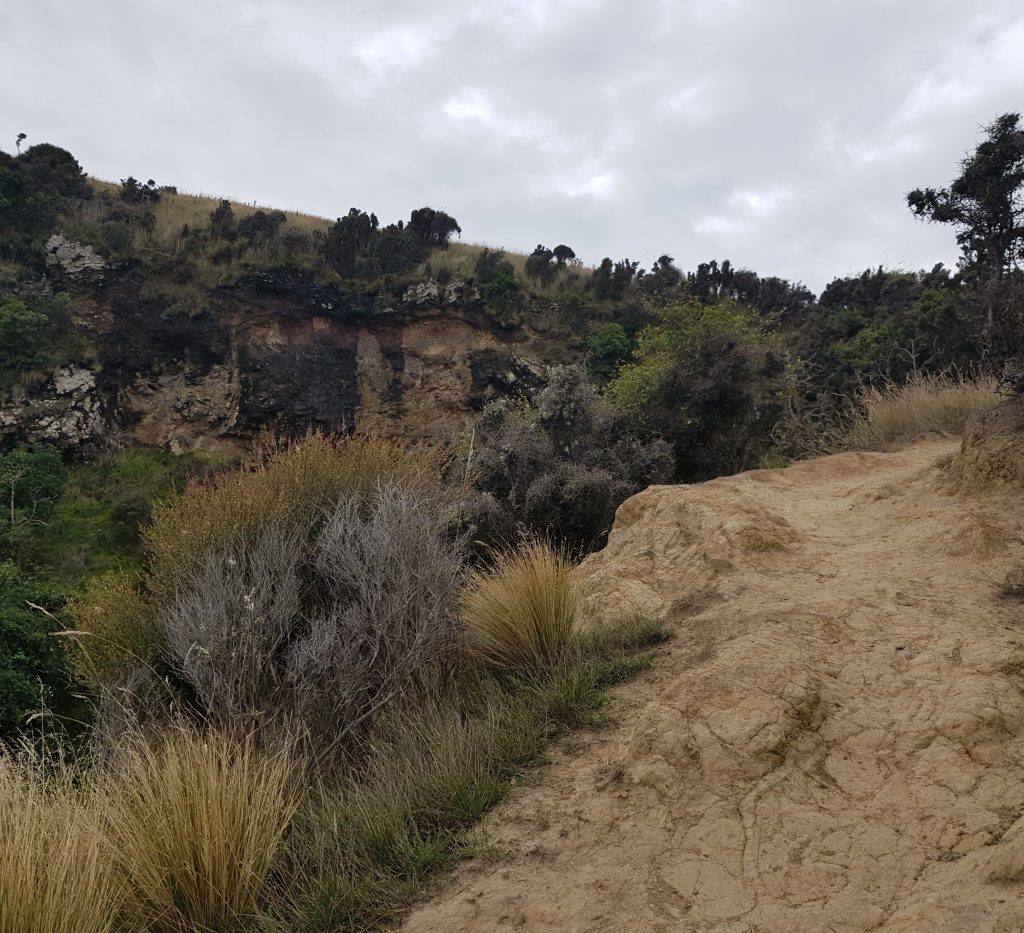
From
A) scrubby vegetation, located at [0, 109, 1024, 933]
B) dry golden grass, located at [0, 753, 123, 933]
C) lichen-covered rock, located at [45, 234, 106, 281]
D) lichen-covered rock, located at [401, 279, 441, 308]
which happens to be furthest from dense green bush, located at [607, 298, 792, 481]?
lichen-covered rock, located at [45, 234, 106, 281]

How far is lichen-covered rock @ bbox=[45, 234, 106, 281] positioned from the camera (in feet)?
82.5

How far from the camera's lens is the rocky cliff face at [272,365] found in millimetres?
24094

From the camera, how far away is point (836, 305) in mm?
26984

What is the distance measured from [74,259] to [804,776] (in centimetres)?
2918

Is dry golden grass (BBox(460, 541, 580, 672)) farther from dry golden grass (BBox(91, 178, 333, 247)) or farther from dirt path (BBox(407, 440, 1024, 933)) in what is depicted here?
dry golden grass (BBox(91, 178, 333, 247))

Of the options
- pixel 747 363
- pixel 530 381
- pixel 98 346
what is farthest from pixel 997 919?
pixel 98 346

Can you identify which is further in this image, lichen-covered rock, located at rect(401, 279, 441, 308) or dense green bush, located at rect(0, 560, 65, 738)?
lichen-covered rock, located at rect(401, 279, 441, 308)

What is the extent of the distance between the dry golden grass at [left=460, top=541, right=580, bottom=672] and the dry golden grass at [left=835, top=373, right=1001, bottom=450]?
7.65 m

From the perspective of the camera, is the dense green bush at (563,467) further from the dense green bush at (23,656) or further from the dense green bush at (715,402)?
the dense green bush at (23,656)

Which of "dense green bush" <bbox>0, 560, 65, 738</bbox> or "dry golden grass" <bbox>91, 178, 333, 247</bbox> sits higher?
"dry golden grass" <bbox>91, 178, 333, 247</bbox>

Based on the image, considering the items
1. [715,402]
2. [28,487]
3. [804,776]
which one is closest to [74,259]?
[28,487]

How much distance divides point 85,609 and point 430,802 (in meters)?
5.74

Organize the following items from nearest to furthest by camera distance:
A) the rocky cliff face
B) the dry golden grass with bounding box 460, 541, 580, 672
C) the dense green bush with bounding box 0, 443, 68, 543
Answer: the dry golden grass with bounding box 460, 541, 580, 672 → the dense green bush with bounding box 0, 443, 68, 543 → the rocky cliff face

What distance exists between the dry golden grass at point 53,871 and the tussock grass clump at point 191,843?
101 millimetres
